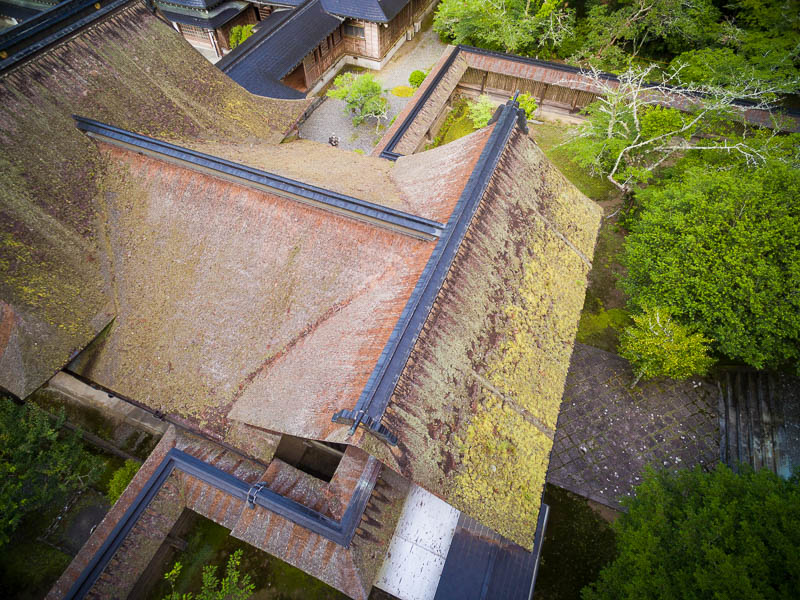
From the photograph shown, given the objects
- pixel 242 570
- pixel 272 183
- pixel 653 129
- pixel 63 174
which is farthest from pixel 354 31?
pixel 242 570

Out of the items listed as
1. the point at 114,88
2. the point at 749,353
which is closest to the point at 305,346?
the point at 114,88

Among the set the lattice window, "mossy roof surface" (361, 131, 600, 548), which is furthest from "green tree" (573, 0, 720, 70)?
"mossy roof surface" (361, 131, 600, 548)

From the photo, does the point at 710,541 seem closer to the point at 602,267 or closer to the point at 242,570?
the point at 242,570

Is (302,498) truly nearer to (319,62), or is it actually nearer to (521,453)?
(521,453)

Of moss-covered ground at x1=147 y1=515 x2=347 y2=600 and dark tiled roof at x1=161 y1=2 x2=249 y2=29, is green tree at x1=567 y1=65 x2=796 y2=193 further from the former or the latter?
dark tiled roof at x1=161 y1=2 x2=249 y2=29

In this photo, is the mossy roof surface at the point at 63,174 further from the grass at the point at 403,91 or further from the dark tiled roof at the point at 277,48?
the grass at the point at 403,91
